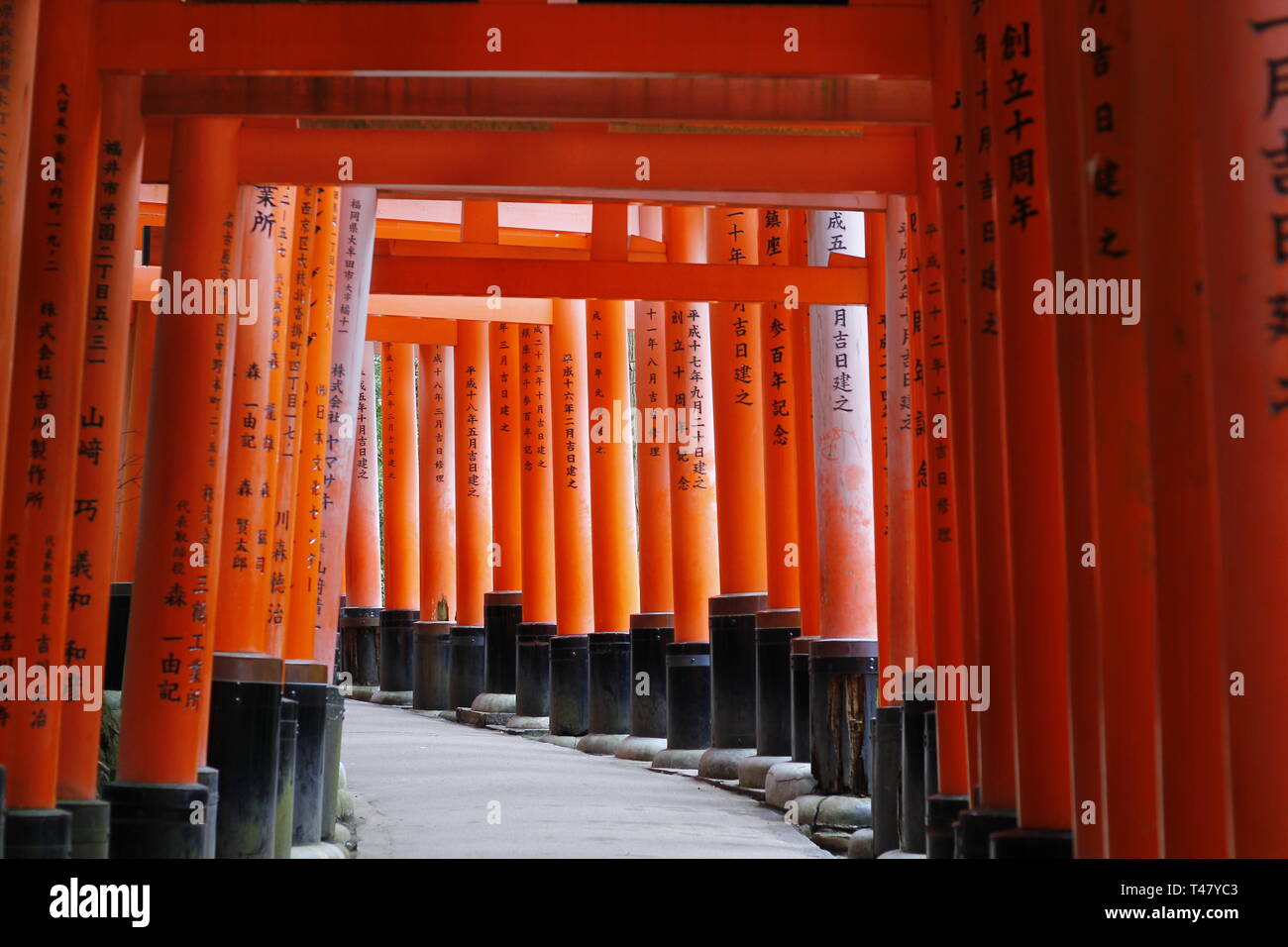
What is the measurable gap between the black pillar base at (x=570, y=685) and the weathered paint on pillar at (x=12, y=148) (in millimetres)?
9509

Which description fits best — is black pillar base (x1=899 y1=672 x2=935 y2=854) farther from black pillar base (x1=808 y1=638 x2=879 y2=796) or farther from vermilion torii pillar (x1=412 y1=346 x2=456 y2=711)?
vermilion torii pillar (x1=412 y1=346 x2=456 y2=711)

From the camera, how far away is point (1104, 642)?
14.2 ft

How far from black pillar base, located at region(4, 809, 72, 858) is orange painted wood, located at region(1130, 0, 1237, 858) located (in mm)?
3677

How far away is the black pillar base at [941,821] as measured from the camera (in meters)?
6.48

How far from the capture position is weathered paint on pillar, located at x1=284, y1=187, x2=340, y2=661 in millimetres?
8062

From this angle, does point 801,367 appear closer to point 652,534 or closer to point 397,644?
point 652,534

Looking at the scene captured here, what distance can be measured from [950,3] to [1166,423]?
268 centimetres

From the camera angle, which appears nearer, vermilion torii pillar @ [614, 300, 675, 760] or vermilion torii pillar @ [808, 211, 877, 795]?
vermilion torii pillar @ [808, 211, 877, 795]

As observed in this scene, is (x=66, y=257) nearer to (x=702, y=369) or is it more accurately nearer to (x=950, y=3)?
(x=950, y=3)

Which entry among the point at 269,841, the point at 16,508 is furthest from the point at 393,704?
the point at 16,508

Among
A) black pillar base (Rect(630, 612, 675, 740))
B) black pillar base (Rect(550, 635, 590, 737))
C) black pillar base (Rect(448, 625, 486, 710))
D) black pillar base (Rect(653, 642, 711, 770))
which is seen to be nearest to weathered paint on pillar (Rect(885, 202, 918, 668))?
black pillar base (Rect(653, 642, 711, 770))

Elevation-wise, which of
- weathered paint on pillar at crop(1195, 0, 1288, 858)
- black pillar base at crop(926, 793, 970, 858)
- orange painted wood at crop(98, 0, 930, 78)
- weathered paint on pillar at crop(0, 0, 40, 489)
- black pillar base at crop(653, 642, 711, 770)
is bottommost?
black pillar base at crop(926, 793, 970, 858)

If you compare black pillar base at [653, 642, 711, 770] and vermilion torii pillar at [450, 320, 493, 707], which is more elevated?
vermilion torii pillar at [450, 320, 493, 707]

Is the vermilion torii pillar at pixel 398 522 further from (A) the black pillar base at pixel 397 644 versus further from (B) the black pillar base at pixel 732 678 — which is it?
(B) the black pillar base at pixel 732 678
